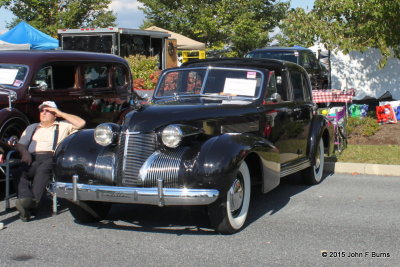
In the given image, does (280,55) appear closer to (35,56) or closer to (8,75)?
(35,56)

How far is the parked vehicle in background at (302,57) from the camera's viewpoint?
17.9m

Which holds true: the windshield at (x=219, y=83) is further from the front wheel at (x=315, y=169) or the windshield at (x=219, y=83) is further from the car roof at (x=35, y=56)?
the car roof at (x=35, y=56)

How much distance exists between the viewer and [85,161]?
5.67m

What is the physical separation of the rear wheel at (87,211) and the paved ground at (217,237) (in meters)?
0.10

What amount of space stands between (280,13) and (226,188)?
3413 cm

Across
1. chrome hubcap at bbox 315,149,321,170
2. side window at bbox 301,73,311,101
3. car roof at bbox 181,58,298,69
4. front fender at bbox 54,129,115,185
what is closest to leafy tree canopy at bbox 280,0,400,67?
side window at bbox 301,73,311,101

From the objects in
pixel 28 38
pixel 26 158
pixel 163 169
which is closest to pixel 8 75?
pixel 26 158

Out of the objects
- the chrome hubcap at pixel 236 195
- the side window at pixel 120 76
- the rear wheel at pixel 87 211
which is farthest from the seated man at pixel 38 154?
the side window at pixel 120 76

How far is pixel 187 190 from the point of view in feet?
16.9

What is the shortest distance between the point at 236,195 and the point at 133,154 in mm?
1117

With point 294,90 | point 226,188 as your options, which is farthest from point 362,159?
point 226,188

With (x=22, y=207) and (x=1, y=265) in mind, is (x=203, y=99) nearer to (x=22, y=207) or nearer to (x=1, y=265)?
(x=22, y=207)

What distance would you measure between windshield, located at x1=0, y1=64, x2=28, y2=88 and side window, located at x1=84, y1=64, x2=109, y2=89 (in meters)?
1.18

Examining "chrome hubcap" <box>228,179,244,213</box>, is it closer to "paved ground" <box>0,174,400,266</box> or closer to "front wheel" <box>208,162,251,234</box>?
"front wheel" <box>208,162,251,234</box>
